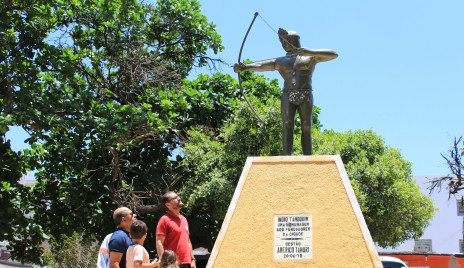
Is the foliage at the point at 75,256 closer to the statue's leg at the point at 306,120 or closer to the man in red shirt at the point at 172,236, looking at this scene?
the statue's leg at the point at 306,120

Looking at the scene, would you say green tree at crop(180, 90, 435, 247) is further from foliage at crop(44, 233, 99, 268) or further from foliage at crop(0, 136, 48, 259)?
foliage at crop(44, 233, 99, 268)

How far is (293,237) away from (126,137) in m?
7.17

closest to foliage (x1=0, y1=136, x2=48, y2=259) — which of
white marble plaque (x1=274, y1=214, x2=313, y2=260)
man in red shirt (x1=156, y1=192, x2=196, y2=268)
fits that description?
man in red shirt (x1=156, y1=192, x2=196, y2=268)

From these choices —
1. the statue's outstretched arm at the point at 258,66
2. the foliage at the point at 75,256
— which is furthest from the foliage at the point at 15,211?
the statue's outstretched arm at the point at 258,66

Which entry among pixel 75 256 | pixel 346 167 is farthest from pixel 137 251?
pixel 75 256

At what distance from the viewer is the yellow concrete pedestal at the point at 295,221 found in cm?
870

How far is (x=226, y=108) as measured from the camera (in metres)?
18.8

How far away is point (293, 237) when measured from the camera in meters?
8.95

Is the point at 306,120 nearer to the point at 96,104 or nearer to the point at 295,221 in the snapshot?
the point at 295,221

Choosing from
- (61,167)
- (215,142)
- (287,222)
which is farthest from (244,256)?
(61,167)

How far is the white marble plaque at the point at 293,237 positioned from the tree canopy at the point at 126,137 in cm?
656

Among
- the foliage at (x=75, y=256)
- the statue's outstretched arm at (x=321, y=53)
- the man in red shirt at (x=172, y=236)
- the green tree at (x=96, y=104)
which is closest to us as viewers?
the man in red shirt at (x=172, y=236)

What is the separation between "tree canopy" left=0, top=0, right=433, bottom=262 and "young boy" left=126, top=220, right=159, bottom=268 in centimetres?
743

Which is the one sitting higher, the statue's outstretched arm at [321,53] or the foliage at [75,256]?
the statue's outstretched arm at [321,53]
